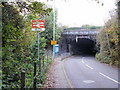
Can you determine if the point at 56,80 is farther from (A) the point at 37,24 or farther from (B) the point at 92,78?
(A) the point at 37,24

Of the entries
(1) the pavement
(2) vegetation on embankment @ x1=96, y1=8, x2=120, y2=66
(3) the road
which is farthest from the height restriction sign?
(2) vegetation on embankment @ x1=96, y1=8, x2=120, y2=66

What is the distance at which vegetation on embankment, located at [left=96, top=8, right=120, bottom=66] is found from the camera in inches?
550

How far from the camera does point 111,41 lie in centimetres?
1820

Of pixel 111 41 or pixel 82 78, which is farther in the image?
pixel 111 41

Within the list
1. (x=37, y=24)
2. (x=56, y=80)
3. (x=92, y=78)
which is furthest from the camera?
(x=92, y=78)

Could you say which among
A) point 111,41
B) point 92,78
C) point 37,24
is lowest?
point 92,78

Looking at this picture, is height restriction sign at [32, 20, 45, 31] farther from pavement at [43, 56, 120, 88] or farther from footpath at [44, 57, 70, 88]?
pavement at [43, 56, 120, 88]

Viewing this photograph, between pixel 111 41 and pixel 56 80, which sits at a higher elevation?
pixel 111 41

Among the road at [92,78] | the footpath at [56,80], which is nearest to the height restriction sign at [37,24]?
the footpath at [56,80]

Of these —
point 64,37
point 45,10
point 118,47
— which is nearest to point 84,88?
point 45,10

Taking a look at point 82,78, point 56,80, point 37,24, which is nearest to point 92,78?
point 82,78

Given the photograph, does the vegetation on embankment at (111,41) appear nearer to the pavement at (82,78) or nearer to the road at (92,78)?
the road at (92,78)

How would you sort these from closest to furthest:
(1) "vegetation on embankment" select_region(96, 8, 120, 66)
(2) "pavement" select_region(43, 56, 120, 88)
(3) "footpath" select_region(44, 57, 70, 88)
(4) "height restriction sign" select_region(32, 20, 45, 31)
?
(4) "height restriction sign" select_region(32, 20, 45, 31), (3) "footpath" select_region(44, 57, 70, 88), (2) "pavement" select_region(43, 56, 120, 88), (1) "vegetation on embankment" select_region(96, 8, 120, 66)

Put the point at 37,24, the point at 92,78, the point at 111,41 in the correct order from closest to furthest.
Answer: the point at 37,24 < the point at 92,78 < the point at 111,41
